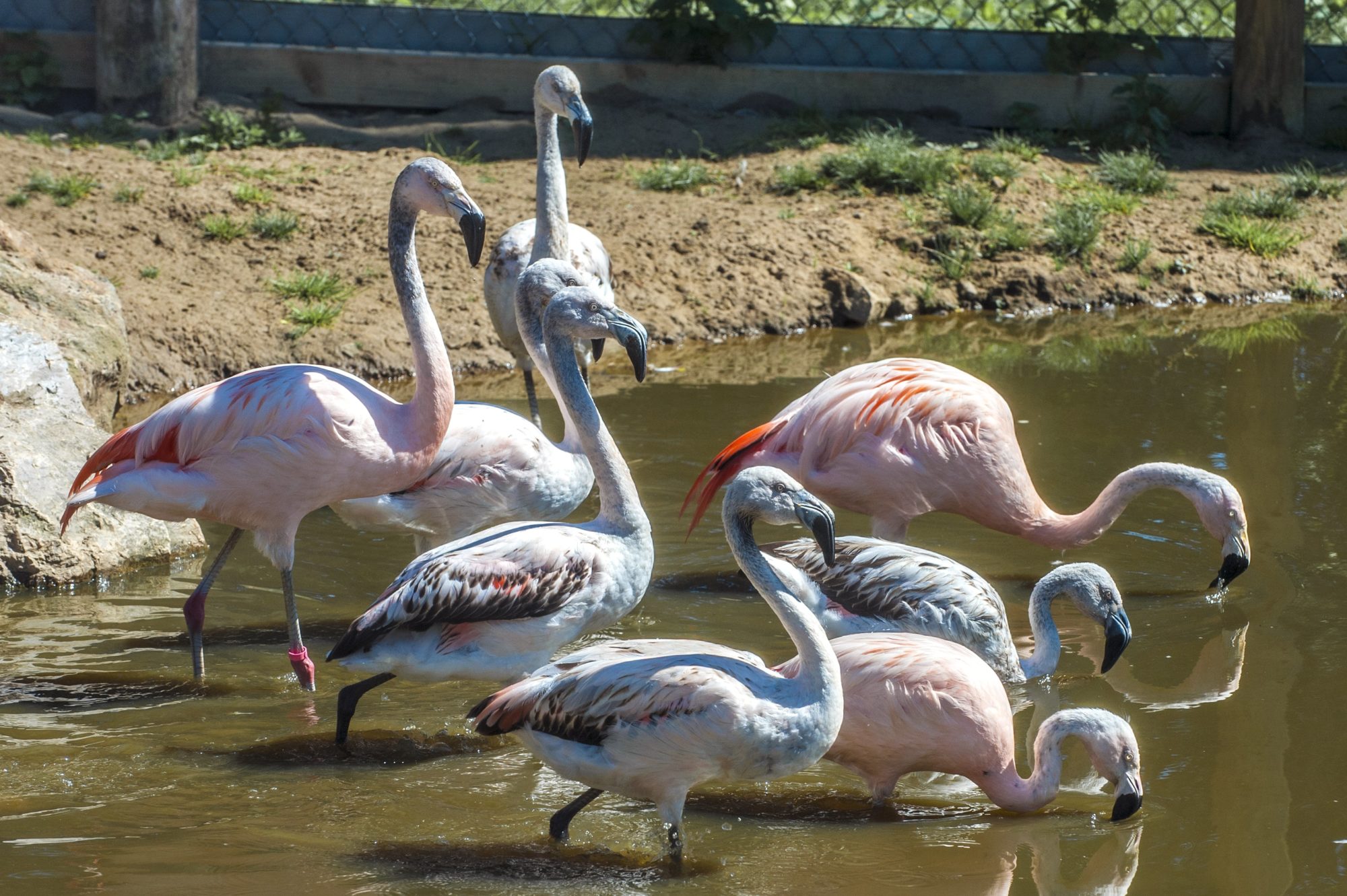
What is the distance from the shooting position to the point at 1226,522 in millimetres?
4895

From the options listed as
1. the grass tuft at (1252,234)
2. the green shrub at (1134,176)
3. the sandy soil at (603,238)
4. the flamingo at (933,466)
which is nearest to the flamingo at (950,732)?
the flamingo at (933,466)

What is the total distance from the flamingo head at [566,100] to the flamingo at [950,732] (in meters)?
3.22

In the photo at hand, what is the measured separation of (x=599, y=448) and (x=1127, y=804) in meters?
1.62

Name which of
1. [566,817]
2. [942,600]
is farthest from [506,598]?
[942,600]

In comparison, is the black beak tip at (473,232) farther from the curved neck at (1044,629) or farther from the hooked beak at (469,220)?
the curved neck at (1044,629)

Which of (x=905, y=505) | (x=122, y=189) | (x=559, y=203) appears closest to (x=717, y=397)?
(x=559, y=203)

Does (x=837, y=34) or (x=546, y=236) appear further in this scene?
(x=837, y=34)

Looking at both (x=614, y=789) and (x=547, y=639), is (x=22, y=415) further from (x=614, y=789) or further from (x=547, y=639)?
(x=614, y=789)

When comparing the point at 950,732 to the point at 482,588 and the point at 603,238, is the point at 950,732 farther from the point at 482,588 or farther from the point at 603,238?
the point at 603,238

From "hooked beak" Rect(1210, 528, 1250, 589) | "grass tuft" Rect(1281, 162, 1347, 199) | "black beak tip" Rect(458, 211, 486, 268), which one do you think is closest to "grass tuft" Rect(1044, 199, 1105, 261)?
"grass tuft" Rect(1281, 162, 1347, 199)

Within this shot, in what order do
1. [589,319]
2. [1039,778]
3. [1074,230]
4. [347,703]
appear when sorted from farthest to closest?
[1074,230]
[589,319]
[347,703]
[1039,778]

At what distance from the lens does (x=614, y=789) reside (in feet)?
11.2

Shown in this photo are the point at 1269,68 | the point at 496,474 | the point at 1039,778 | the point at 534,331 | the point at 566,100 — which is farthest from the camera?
the point at 1269,68

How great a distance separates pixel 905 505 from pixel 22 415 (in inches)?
119
